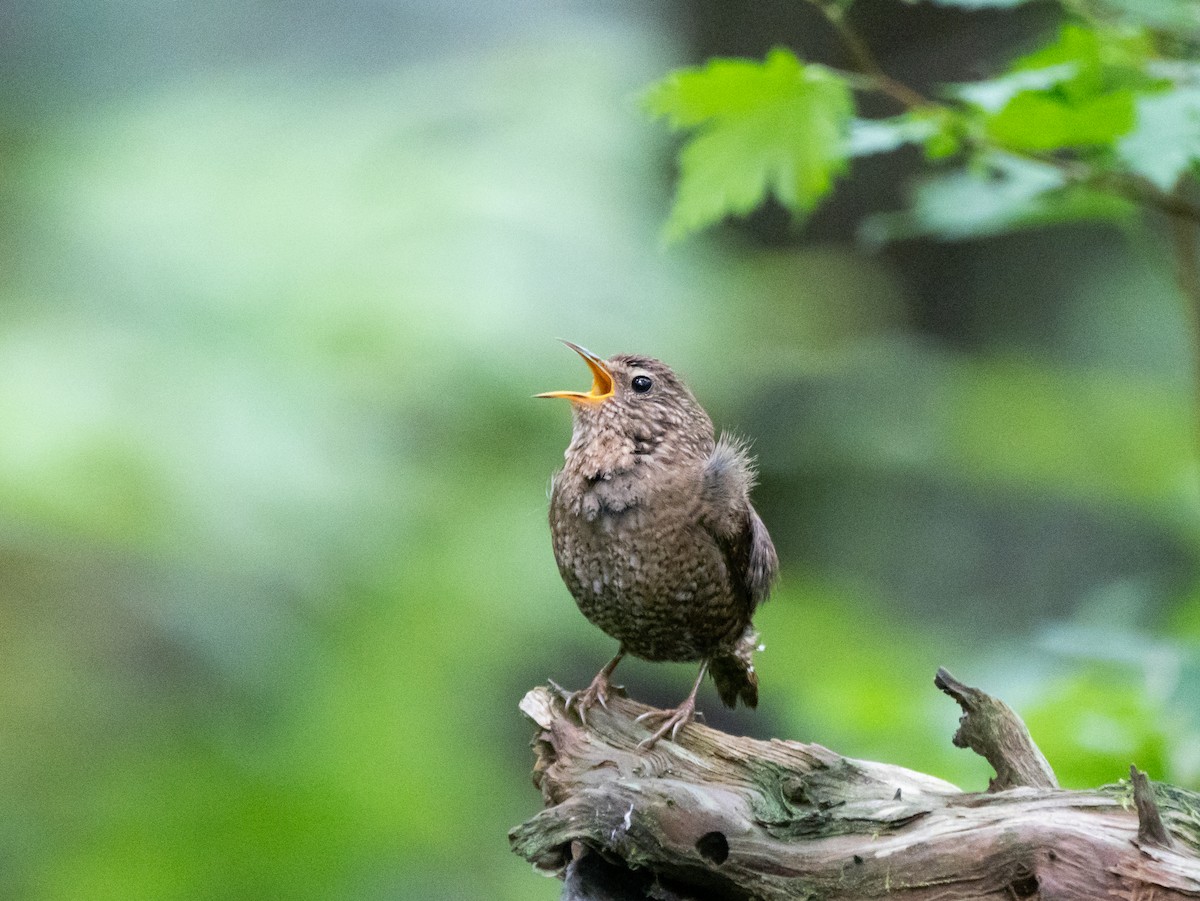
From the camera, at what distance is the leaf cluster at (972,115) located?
2840mm

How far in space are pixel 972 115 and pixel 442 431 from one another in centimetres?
363

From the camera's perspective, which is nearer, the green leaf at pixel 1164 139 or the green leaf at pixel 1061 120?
the green leaf at pixel 1164 139

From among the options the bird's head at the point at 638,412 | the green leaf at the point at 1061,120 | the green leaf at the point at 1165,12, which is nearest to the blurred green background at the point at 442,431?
the bird's head at the point at 638,412

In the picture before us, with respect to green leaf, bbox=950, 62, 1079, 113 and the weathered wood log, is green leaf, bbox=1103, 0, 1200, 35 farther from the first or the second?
the weathered wood log

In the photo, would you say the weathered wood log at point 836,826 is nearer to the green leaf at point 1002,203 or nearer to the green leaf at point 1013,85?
the green leaf at point 1013,85

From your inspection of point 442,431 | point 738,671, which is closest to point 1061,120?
point 738,671

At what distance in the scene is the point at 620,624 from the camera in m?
2.99

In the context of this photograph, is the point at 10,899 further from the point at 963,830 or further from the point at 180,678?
the point at 963,830

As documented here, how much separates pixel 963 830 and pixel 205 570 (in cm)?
359

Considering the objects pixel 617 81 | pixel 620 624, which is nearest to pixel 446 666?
pixel 620 624

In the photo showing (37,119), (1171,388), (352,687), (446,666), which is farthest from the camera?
(1171,388)

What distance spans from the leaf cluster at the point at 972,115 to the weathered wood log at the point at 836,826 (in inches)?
50.1

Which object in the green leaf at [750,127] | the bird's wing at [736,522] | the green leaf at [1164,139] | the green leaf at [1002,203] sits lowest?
the bird's wing at [736,522]

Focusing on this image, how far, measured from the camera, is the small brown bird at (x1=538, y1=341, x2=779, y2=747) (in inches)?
114
